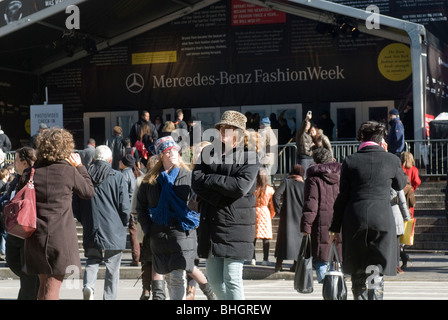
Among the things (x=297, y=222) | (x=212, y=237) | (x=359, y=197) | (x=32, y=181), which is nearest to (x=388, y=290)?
(x=297, y=222)

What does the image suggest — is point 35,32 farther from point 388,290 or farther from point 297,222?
point 388,290

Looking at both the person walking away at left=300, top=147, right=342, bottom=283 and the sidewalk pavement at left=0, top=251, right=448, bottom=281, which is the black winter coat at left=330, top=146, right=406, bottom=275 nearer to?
the person walking away at left=300, top=147, right=342, bottom=283

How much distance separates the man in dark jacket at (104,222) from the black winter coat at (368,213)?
2.80 m

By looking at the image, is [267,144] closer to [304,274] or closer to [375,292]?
[304,274]

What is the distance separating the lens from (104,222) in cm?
962

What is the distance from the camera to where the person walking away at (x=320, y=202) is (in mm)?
10156

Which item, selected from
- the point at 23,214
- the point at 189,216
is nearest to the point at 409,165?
the point at 189,216

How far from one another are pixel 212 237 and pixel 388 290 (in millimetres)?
4791

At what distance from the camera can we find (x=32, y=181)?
295 inches

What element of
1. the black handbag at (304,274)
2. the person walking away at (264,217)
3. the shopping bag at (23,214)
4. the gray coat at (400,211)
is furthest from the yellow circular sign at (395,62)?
the shopping bag at (23,214)

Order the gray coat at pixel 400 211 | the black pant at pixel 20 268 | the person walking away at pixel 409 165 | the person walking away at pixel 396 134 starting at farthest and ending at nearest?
the person walking away at pixel 396 134, the person walking away at pixel 409 165, the gray coat at pixel 400 211, the black pant at pixel 20 268

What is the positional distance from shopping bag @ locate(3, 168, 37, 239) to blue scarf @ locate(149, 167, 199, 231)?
1249 millimetres

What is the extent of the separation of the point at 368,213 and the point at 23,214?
9.93 ft

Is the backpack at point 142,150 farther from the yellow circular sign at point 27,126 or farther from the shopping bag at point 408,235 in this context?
the shopping bag at point 408,235
